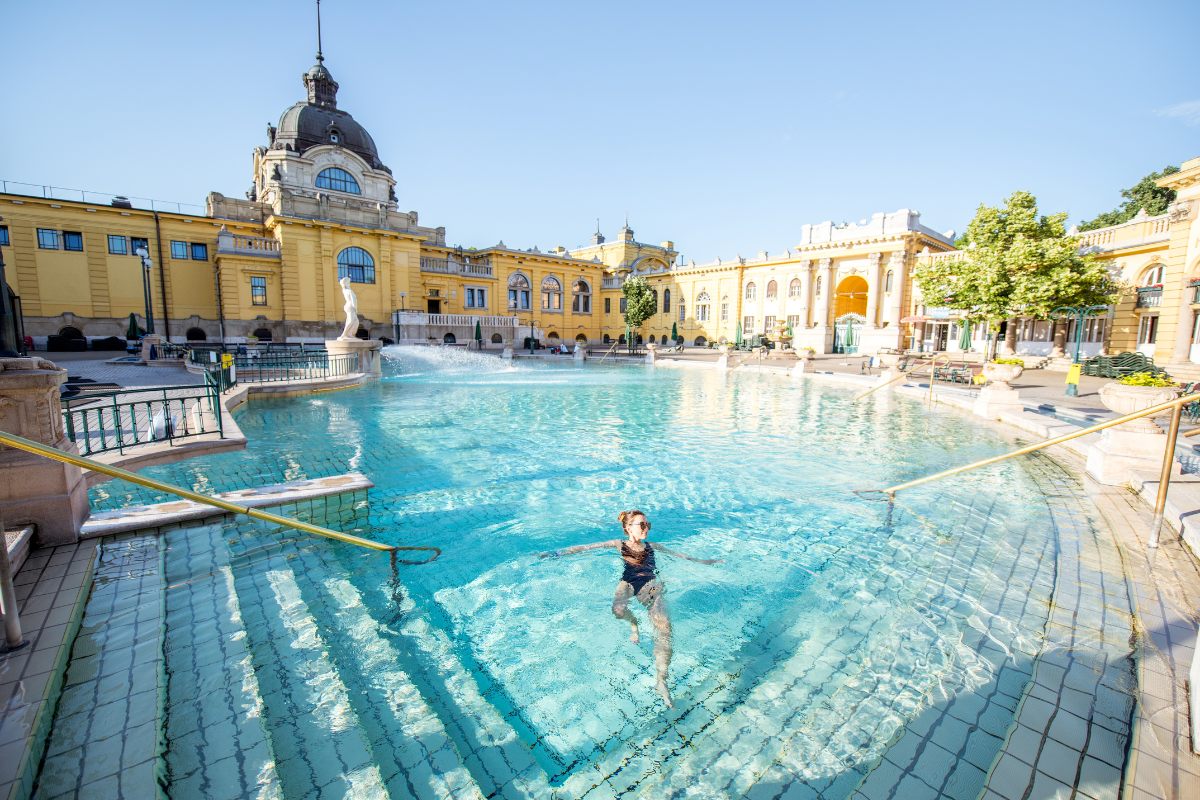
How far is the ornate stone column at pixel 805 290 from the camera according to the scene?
130 ft

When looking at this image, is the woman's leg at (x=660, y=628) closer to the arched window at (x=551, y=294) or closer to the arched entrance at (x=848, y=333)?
the arched entrance at (x=848, y=333)

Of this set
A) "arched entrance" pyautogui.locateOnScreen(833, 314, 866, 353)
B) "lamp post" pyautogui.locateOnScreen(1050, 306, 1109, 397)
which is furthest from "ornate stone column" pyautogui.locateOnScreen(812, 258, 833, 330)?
"lamp post" pyautogui.locateOnScreen(1050, 306, 1109, 397)

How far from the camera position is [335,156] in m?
34.7

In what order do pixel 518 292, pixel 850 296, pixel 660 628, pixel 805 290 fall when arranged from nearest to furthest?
1. pixel 660 628
2. pixel 805 290
3. pixel 850 296
4. pixel 518 292

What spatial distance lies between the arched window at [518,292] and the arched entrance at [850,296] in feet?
85.0

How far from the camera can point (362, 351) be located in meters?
19.7

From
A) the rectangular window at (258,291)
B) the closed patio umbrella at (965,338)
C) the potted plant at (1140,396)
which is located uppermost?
the rectangular window at (258,291)

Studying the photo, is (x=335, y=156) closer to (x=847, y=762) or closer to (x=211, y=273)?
(x=211, y=273)

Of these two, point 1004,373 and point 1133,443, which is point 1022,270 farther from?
point 1133,443

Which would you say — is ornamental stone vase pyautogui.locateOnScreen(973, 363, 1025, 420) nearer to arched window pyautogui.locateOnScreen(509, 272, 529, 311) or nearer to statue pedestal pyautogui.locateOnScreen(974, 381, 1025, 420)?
statue pedestal pyautogui.locateOnScreen(974, 381, 1025, 420)

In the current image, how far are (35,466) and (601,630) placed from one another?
15.1 feet

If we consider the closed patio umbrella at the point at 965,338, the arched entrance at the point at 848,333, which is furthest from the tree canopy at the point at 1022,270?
the arched entrance at the point at 848,333

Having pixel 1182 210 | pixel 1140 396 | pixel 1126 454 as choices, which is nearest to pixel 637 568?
pixel 1126 454

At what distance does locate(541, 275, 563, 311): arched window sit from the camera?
45781 mm
